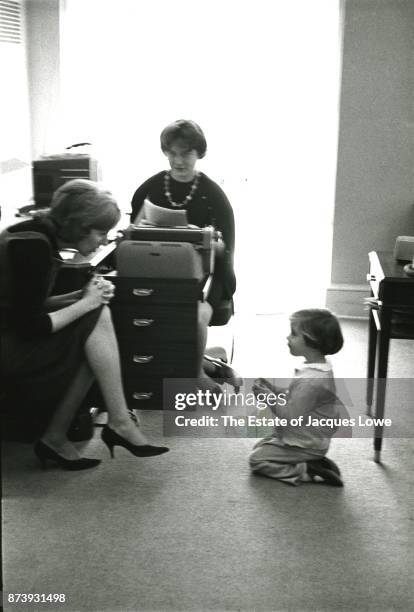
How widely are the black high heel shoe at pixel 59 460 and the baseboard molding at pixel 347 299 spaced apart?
233 centimetres

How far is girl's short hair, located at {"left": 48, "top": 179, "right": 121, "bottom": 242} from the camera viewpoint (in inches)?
91.7

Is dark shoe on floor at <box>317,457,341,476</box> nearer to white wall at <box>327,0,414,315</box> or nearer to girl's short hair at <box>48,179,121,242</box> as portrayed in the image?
girl's short hair at <box>48,179,121,242</box>

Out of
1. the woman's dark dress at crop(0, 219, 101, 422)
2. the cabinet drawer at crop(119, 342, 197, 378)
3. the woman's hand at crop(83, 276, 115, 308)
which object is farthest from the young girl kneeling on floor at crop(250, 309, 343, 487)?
the woman's dark dress at crop(0, 219, 101, 422)

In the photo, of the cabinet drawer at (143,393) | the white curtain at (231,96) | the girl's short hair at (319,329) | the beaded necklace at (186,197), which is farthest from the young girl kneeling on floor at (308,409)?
the white curtain at (231,96)

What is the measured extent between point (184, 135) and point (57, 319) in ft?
3.92

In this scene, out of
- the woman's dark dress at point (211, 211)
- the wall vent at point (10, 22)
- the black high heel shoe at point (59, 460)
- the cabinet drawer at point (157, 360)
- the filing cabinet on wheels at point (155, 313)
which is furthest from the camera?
the wall vent at point (10, 22)

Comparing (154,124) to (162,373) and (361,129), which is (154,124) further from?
(162,373)

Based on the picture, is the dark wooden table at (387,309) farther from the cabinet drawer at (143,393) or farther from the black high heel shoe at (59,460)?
the black high heel shoe at (59,460)

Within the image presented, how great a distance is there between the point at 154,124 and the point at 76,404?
8.30 ft

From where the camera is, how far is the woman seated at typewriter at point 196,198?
10.9ft

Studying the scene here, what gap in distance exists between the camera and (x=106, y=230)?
2.37 metres

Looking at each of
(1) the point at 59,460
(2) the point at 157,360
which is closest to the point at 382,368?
(2) the point at 157,360

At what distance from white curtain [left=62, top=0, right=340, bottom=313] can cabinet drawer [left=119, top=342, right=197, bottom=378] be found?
1.80 metres

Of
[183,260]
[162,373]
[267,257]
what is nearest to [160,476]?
[162,373]
